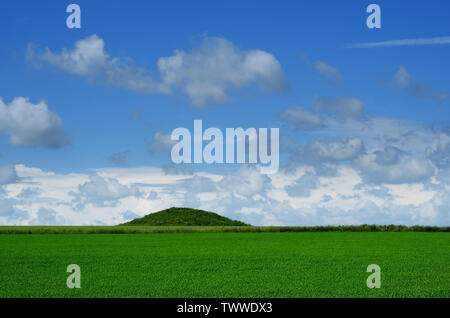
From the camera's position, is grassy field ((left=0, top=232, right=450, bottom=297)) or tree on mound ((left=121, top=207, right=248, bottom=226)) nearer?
grassy field ((left=0, top=232, right=450, bottom=297))

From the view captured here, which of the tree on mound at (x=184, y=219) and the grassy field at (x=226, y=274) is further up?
the tree on mound at (x=184, y=219)

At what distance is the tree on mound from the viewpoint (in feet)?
315

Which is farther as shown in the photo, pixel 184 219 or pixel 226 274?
pixel 184 219

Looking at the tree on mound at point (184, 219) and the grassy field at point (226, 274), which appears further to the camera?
the tree on mound at point (184, 219)

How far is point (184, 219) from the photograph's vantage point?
96375mm

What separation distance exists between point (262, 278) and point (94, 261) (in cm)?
1163

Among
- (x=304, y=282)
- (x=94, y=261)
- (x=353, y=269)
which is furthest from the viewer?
(x=94, y=261)

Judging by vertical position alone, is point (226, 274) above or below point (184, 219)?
below

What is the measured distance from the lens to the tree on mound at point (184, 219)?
9606cm

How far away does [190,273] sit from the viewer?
24.9 m

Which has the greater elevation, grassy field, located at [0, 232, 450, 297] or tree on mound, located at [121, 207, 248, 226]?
tree on mound, located at [121, 207, 248, 226]
